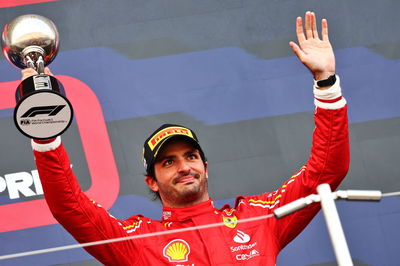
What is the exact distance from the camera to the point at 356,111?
2.69m

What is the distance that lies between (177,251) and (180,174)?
0.72 ft

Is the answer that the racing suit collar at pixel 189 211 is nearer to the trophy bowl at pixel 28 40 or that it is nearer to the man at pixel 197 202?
the man at pixel 197 202

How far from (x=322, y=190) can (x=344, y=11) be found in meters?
1.49

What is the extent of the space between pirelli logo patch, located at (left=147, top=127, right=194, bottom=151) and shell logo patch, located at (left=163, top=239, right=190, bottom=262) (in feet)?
0.96

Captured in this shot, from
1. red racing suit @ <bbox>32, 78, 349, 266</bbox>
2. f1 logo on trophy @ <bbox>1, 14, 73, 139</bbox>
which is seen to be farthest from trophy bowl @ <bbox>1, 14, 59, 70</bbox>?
red racing suit @ <bbox>32, 78, 349, 266</bbox>

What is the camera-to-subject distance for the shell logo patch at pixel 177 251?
6.57 ft

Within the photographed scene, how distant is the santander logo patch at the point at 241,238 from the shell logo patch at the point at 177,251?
0.44ft

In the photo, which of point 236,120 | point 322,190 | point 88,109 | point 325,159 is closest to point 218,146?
point 236,120

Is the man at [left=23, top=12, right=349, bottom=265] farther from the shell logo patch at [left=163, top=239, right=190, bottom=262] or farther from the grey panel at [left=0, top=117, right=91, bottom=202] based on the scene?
the grey panel at [left=0, top=117, right=91, bottom=202]

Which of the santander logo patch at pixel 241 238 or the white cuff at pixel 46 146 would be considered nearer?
the white cuff at pixel 46 146

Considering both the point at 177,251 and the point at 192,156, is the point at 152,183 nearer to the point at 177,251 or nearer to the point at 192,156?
the point at 192,156

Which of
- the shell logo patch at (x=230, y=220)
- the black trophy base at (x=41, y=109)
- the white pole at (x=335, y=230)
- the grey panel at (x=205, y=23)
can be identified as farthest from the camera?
the grey panel at (x=205, y=23)

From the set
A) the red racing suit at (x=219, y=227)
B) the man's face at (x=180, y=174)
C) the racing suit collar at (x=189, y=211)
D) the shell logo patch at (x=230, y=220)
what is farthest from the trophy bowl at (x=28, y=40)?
the shell logo patch at (x=230, y=220)

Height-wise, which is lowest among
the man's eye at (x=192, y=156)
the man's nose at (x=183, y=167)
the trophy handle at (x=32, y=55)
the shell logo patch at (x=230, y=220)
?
the shell logo patch at (x=230, y=220)
